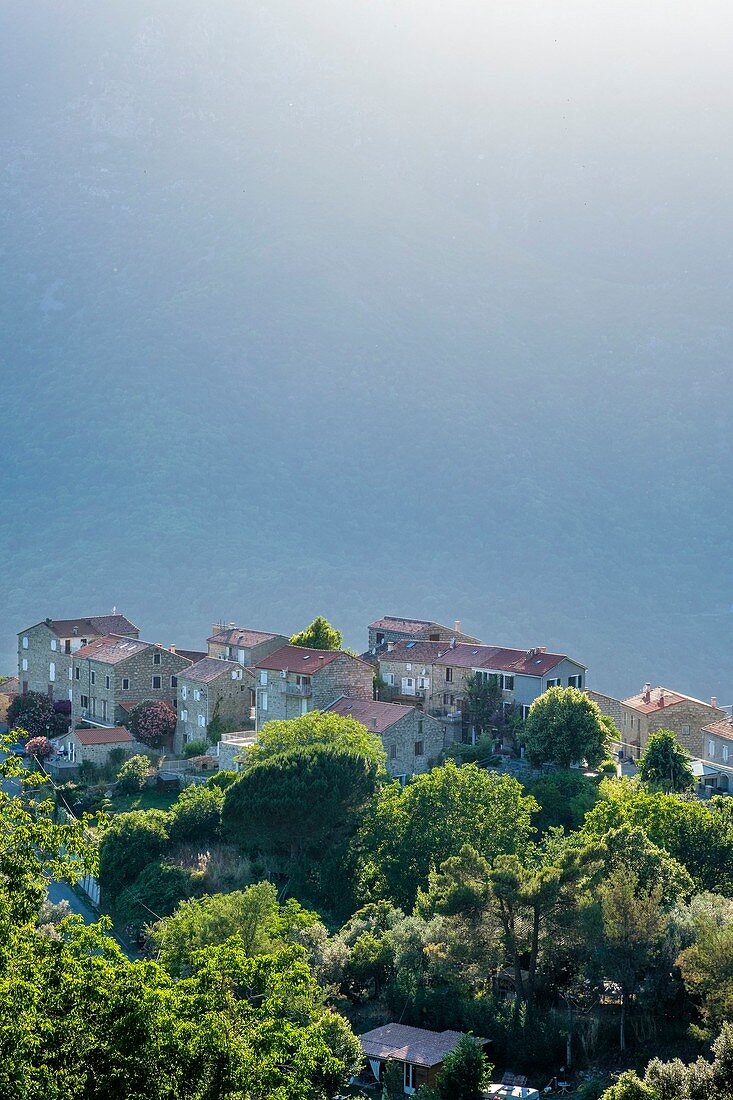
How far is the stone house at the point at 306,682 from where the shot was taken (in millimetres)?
60594

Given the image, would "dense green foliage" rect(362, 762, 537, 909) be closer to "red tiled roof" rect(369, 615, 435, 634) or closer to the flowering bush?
the flowering bush

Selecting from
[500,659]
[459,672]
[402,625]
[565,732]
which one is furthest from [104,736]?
[565,732]

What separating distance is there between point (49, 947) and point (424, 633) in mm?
50127

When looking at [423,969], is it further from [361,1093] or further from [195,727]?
[195,727]

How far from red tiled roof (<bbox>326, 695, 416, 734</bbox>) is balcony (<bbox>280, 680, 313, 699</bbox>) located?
120 cm

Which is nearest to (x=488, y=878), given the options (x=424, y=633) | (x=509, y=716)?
(x=509, y=716)

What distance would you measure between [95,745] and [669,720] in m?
25.9

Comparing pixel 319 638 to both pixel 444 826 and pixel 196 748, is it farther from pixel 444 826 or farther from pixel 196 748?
pixel 444 826

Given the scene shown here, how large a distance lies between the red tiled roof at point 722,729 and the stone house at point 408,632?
52.9ft

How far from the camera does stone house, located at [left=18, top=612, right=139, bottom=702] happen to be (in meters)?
73.2

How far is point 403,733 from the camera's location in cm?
5681

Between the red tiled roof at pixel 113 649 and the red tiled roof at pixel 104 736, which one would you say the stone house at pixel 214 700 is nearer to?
the red tiled roof at pixel 104 736

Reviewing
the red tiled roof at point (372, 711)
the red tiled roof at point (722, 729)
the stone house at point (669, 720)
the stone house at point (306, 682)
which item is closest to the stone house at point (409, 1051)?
the red tiled roof at point (372, 711)

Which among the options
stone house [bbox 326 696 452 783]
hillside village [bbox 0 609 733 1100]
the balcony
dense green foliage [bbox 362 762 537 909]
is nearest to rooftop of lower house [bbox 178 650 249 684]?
hillside village [bbox 0 609 733 1100]
